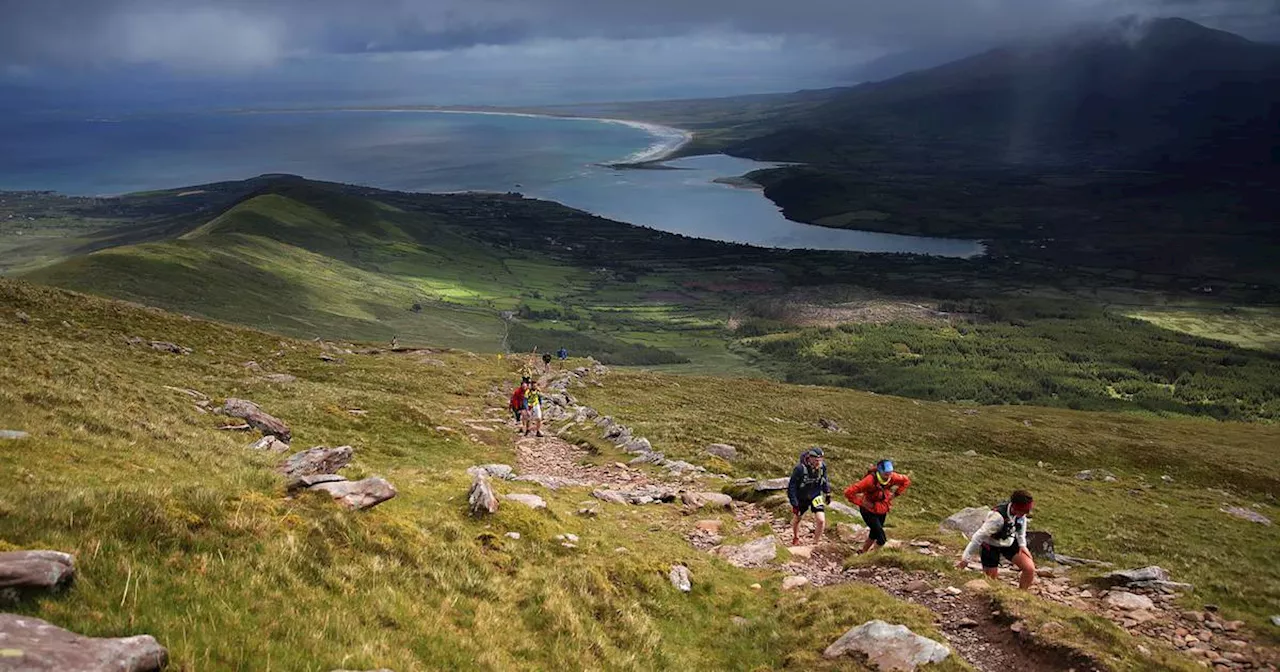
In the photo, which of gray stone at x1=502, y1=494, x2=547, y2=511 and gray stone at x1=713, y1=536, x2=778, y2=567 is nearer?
gray stone at x1=502, y1=494, x2=547, y2=511

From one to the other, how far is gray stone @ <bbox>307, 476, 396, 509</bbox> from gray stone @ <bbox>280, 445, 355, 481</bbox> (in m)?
3.81

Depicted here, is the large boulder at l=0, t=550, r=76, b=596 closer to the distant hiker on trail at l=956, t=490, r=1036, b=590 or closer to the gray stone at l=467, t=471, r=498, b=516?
the gray stone at l=467, t=471, r=498, b=516

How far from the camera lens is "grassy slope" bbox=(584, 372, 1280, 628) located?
30.0 meters

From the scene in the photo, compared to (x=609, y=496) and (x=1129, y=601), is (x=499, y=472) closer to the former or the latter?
(x=609, y=496)

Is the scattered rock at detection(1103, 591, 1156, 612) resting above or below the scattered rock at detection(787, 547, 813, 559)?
above

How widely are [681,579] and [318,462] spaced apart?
35.1 ft

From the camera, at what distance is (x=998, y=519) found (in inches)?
680

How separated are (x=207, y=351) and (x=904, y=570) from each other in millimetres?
50273

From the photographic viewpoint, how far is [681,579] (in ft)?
54.6

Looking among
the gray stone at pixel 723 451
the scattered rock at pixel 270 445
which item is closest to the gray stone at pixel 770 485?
the gray stone at pixel 723 451

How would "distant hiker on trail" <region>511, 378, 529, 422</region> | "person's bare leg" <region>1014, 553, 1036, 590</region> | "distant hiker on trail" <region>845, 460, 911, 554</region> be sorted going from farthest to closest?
"distant hiker on trail" <region>511, 378, 529, 422</region>
"distant hiker on trail" <region>845, 460, 911, 554</region>
"person's bare leg" <region>1014, 553, 1036, 590</region>

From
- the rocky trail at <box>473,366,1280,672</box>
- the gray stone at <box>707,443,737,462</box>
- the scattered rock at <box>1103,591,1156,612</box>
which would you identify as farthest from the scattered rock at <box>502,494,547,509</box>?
the gray stone at <box>707,443,737,462</box>

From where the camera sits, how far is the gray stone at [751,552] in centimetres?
1956

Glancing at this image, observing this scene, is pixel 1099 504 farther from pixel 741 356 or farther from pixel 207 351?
pixel 741 356
